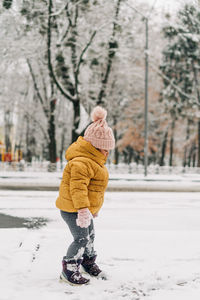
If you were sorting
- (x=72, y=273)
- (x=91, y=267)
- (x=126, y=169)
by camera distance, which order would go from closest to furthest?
(x=72, y=273) → (x=91, y=267) → (x=126, y=169)

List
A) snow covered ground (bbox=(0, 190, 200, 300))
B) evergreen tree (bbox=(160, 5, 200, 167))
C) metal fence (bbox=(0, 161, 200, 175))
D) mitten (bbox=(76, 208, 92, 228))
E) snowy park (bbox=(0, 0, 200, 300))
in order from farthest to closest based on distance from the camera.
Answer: evergreen tree (bbox=(160, 5, 200, 167)), metal fence (bbox=(0, 161, 200, 175)), snowy park (bbox=(0, 0, 200, 300)), snow covered ground (bbox=(0, 190, 200, 300)), mitten (bbox=(76, 208, 92, 228))

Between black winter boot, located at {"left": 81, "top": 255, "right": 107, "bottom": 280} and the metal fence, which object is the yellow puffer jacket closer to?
black winter boot, located at {"left": 81, "top": 255, "right": 107, "bottom": 280}

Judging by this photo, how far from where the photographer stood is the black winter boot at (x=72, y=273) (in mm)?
4340

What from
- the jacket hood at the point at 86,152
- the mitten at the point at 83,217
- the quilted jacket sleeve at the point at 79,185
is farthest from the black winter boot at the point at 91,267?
the jacket hood at the point at 86,152

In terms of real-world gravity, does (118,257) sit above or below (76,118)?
below

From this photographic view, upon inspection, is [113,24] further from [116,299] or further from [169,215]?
[116,299]

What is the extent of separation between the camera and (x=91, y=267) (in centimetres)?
470

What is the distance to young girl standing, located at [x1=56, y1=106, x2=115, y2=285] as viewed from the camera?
4074mm

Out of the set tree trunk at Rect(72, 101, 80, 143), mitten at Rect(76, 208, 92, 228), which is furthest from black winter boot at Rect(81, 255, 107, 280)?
tree trunk at Rect(72, 101, 80, 143)

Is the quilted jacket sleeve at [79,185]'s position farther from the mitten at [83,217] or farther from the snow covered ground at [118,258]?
the snow covered ground at [118,258]

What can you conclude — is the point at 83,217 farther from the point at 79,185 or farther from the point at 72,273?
the point at 72,273

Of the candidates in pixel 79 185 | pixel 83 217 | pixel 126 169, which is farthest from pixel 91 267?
pixel 126 169

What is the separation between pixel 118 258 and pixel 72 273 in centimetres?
116

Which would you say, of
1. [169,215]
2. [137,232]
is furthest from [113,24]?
→ [137,232]
